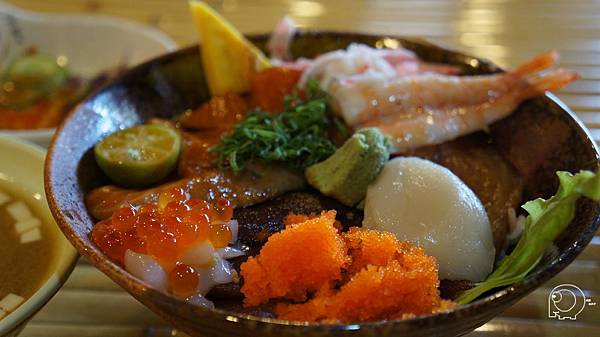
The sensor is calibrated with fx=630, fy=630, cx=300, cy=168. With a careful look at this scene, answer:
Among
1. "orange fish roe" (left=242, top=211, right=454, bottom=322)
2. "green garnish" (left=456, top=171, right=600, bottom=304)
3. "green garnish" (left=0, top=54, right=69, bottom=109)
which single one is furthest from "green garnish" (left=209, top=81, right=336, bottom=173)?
"green garnish" (left=0, top=54, right=69, bottom=109)

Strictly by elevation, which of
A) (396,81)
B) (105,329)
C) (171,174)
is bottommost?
(105,329)

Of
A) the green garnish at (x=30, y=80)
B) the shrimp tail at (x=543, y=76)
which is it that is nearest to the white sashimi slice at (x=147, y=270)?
the shrimp tail at (x=543, y=76)

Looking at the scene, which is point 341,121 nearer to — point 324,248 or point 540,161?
point 540,161

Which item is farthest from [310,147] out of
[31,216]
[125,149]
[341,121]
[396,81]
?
[31,216]

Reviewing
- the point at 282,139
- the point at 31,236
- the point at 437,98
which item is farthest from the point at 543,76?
the point at 31,236

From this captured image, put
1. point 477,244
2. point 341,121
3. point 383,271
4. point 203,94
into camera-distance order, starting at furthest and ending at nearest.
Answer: point 203,94, point 341,121, point 477,244, point 383,271

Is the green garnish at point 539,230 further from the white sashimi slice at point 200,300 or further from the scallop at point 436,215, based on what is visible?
the white sashimi slice at point 200,300
